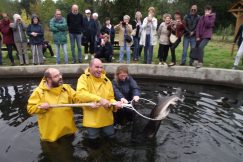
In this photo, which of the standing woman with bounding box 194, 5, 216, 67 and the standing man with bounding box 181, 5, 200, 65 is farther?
the standing man with bounding box 181, 5, 200, 65

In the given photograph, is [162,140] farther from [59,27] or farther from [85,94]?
[59,27]

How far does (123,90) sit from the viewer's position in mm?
6535

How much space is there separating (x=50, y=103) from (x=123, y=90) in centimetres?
173

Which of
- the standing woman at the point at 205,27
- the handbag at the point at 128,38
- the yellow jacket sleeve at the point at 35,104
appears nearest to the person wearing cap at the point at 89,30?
the handbag at the point at 128,38

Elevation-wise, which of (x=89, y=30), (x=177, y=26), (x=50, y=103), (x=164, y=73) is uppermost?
(x=177, y=26)

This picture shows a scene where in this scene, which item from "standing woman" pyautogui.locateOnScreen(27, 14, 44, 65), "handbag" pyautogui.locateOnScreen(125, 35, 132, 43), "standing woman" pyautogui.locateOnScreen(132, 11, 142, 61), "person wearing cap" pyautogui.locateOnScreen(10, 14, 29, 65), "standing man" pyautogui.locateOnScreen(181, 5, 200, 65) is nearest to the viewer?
"standing man" pyautogui.locateOnScreen(181, 5, 200, 65)

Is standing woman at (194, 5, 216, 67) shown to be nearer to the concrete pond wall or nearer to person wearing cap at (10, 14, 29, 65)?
the concrete pond wall

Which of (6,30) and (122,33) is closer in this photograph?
(6,30)

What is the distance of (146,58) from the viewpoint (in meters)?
13.4

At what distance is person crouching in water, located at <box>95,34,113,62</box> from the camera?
1320 centimetres

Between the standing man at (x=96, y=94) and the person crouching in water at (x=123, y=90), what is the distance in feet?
1.23

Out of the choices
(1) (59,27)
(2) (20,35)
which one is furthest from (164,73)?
(2) (20,35)

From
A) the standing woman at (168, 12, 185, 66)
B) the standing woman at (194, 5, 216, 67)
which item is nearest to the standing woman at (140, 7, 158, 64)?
the standing woman at (168, 12, 185, 66)

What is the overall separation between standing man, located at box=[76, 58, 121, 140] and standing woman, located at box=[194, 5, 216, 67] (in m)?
6.64
